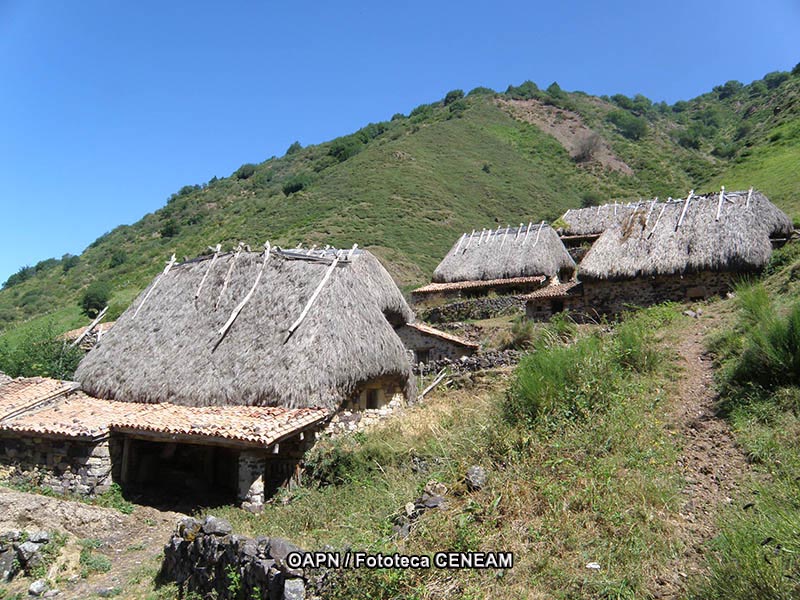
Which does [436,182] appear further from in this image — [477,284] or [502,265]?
[477,284]

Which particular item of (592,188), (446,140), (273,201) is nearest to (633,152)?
(592,188)

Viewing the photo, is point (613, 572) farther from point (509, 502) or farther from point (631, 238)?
point (631, 238)

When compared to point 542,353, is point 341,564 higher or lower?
lower

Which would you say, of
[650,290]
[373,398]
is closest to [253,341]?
[373,398]

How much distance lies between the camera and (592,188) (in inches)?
2162

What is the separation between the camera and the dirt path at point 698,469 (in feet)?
16.1

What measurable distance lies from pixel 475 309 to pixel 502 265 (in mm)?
4070

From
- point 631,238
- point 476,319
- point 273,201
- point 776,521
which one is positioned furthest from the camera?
point 273,201

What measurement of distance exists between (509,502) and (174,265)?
13.3 metres

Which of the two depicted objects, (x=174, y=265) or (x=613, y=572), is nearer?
(x=613, y=572)

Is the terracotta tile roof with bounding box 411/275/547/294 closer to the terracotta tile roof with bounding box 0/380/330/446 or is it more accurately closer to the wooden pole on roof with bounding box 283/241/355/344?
the wooden pole on roof with bounding box 283/241/355/344

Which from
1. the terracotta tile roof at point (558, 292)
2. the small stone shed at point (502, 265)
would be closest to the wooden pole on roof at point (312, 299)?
the terracotta tile roof at point (558, 292)

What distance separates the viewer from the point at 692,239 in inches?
749

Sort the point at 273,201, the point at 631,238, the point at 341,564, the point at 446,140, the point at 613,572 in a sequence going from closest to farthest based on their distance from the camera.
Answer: the point at 613,572 < the point at 341,564 < the point at 631,238 < the point at 273,201 < the point at 446,140
